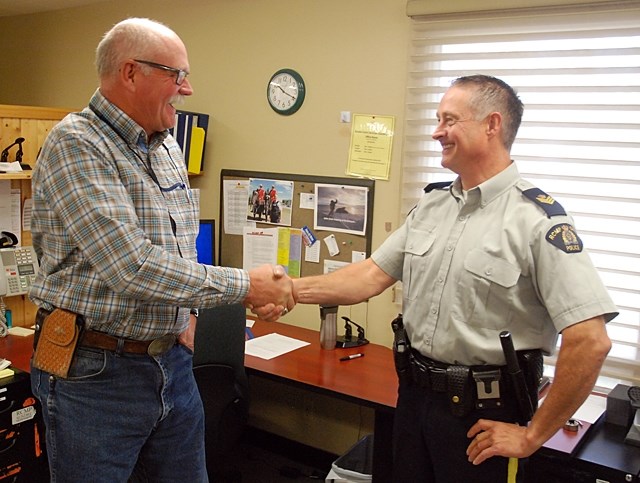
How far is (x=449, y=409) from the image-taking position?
1719mm

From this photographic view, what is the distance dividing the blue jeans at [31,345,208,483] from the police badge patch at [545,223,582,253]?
1026mm

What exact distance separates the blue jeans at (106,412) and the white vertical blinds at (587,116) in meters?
1.76

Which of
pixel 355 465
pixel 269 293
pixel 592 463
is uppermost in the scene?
pixel 269 293

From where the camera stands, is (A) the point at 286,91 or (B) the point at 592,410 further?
(A) the point at 286,91

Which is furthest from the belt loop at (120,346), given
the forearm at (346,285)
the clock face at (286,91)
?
the clock face at (286,91)

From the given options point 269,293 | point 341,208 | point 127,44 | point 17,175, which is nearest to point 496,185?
point 269,293

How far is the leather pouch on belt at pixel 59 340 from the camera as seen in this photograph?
1533 mm

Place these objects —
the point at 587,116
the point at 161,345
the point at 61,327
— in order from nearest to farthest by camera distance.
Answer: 1. the point at 61,327
2. the point at 161,345
3. the point at 587,116

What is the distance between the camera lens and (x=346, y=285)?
2.18 meters

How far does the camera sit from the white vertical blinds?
2531 mm

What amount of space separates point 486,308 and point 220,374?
1323 mm

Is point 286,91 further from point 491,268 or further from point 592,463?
point 592,463

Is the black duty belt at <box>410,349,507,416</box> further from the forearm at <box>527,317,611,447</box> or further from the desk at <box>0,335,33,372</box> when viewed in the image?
the desk at <box>0,335,33,372</box>

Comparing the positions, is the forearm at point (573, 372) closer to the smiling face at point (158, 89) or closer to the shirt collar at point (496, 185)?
the shirt collar at point (496, 185)
